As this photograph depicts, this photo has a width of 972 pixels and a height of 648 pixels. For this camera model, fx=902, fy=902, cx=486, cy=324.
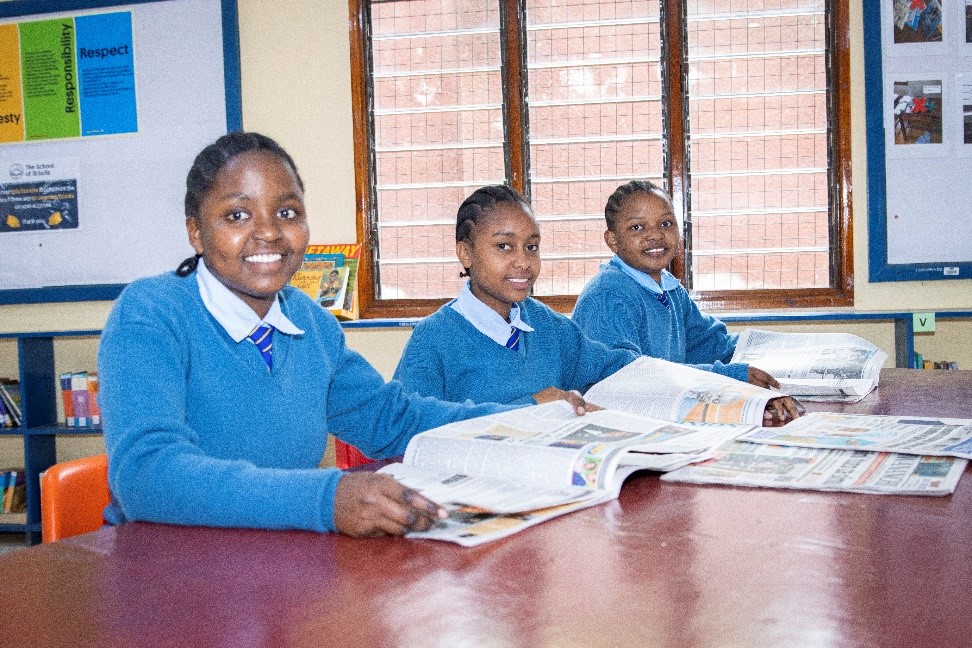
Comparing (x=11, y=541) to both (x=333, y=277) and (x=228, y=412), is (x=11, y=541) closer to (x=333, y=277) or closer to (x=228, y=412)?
(x=333, y=277)

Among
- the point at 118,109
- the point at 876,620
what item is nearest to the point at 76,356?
the point at 118,109

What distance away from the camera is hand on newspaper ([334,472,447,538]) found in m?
0.78

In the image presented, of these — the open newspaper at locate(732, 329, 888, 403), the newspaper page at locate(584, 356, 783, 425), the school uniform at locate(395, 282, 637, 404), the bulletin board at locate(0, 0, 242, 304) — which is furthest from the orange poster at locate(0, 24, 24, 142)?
the newspaper page at locate(584, 356, 783, 425)

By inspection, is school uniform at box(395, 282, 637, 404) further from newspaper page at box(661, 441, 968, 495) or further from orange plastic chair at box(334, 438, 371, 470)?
newspaper page at box(661, 441, 968, 495)

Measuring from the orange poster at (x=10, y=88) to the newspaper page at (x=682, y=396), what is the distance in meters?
3.52

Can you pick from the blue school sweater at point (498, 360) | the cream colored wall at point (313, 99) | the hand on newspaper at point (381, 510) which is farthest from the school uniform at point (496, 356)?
the cream colored wall at point (313, 99)

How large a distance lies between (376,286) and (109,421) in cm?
291

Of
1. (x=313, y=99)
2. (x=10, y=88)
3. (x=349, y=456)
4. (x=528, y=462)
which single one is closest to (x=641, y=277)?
(x=349, y=456)

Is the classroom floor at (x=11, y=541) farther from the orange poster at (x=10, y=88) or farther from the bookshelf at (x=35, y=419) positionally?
the orange poster at (x=10, y=88)

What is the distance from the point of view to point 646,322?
7.55 ft

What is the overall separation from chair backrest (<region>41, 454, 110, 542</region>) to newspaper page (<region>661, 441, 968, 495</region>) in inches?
28.2

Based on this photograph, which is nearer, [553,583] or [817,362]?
[553,583]

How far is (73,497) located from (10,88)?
11.6ft

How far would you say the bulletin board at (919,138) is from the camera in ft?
11.2
